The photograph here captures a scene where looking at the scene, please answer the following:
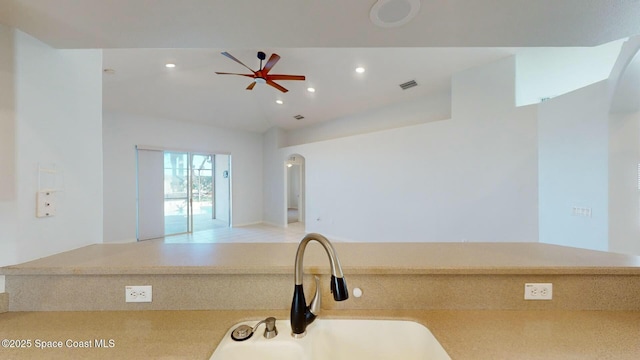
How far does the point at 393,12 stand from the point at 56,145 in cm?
173

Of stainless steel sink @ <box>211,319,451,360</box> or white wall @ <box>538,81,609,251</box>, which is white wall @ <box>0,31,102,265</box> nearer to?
stainless steel sink @ <box>211,319,451,360</box>

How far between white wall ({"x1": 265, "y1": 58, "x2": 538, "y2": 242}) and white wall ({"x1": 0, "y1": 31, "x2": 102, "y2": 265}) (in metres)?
4.25

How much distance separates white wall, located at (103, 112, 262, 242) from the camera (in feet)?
16.0

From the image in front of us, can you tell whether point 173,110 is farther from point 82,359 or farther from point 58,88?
point 82,359

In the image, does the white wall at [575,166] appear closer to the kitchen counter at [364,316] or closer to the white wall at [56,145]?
the kitchen counter at [364,316]

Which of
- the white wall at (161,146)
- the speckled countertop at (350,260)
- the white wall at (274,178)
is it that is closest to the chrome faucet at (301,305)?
the speckled countertop at (350,260)

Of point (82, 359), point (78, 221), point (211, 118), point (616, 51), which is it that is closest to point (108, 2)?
point (78, 221)

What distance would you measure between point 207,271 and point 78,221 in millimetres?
918

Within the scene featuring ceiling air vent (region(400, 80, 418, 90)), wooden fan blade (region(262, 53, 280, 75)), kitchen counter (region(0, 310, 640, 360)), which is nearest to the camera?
kitchen counter (region(0, 310, 640, 360))

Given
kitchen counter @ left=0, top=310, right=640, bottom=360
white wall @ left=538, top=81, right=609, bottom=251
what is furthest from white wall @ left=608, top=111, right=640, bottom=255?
kitchen counter @ left=0, top=310, right=640, bottom=360

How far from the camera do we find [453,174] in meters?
3.89

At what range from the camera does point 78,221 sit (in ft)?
4.23

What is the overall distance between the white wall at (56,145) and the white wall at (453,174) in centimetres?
425

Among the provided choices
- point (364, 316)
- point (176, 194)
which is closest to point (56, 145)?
point (364, 316)
